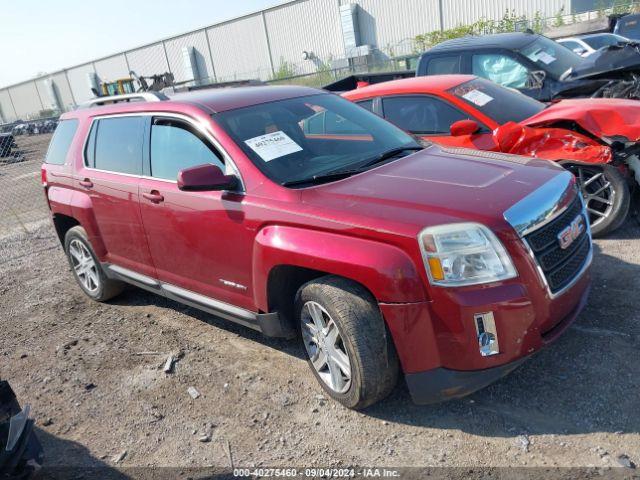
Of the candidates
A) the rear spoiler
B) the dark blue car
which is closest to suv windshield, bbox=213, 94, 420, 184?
the dark blue car

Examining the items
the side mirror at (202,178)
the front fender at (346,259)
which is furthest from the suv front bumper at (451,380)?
the side mirror at (202,178)

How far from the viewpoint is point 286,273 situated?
3332mm

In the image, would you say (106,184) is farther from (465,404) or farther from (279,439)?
(465,404)

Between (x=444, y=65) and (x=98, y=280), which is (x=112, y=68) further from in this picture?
(x=98, y=280)

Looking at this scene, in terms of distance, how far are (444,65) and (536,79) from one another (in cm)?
133

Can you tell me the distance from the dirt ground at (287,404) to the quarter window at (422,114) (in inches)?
74.5

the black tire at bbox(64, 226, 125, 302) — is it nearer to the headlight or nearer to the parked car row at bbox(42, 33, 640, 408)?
the parked car row at bbox(42, 33, 640, 408)

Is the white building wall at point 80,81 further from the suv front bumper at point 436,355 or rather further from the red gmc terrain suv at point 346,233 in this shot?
the suv front bumper at point 436,355

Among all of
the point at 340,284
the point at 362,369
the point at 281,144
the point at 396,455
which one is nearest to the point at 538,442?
the point at 396,455

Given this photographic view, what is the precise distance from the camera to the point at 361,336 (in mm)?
2881

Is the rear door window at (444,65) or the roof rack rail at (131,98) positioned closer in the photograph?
the roof rack rail at (131,98)

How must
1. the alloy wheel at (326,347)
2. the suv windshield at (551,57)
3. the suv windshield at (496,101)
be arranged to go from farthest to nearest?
the suv windshield at (551,57) < the suv windshield at (496,101) < the alloy wheel at (326,347)

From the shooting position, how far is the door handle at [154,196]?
3933 millimetres

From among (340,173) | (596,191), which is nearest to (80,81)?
(596,191)
